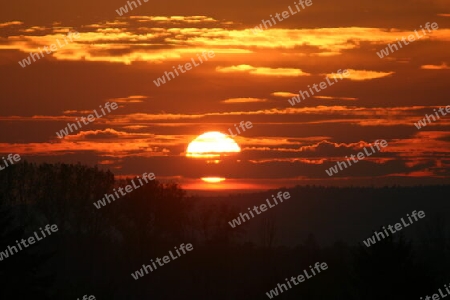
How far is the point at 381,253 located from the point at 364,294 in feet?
9.07

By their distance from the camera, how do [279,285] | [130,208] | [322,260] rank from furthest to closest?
[130,208] < [322,260] < [279,285]

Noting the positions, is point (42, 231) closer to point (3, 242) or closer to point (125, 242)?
point (125, 242)

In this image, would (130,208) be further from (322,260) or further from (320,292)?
(320,292)

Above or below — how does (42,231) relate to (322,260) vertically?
above

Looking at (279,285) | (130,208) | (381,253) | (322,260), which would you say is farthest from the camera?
(130,208)

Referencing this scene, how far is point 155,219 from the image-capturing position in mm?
124250

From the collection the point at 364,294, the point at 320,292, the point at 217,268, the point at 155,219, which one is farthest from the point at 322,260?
the point at 364,294

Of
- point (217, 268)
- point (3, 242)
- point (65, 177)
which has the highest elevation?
point (65, 177)

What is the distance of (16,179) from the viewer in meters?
122

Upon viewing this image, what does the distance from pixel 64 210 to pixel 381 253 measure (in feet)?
200

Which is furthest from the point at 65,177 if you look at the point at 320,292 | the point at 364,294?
the point at 364,294

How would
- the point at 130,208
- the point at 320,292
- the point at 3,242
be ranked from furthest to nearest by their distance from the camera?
the point at 130,208
the point at 320,292
the point at 3,242

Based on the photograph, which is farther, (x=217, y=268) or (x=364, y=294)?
(x=217, y=268)

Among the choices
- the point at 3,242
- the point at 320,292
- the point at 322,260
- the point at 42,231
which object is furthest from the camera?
the point at 322,260
